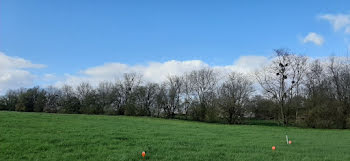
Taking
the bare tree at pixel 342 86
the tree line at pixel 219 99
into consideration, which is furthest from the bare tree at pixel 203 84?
the bare tree at pixel 342 86

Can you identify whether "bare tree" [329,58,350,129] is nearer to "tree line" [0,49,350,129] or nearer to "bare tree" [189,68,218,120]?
"tree line" [0,49,350,129]

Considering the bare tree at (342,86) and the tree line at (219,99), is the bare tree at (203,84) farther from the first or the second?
the bare tree at (342,86)

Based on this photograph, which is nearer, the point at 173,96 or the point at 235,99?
the point at 235,99

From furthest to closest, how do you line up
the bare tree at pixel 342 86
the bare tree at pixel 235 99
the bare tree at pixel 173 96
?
the bare tree at pixel 173 96, the bare tree at pixel 235 99, the bare tree at pixel 342 86

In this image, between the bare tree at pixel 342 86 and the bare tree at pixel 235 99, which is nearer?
the bare tree at pixel 342 86

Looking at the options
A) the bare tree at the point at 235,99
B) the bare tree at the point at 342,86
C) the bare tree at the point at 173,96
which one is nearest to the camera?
the bare tree at the point at 342,86

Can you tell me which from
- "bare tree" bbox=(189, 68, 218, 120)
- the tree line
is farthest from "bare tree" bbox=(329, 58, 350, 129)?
"bare tree" bbox=(189, 68, 218, 120)

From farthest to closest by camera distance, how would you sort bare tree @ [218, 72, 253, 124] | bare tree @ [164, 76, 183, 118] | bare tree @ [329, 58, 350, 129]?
1. bare tree @ [164, 76, 183, 118]
2. bare tree @ [218, 72, 253, 124]
3. bare tree @ [329, 58, 350, 129]

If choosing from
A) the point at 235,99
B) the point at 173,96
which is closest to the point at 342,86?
the point at 235,99

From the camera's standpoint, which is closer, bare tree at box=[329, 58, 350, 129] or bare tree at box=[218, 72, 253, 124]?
bare tree at box=[329, 58, 350, 129]

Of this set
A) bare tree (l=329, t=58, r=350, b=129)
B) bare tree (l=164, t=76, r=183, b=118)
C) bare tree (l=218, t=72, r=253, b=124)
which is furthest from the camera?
bare tree (l=164, t=76, r=183, b=118)

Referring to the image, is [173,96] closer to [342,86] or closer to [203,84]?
[203,84]

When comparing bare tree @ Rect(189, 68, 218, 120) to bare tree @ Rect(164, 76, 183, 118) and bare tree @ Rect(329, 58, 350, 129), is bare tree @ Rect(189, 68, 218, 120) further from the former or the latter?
bare tree @ Rect(329, 58, 350, 129)

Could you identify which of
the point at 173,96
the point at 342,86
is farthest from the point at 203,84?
the point at 342,86
